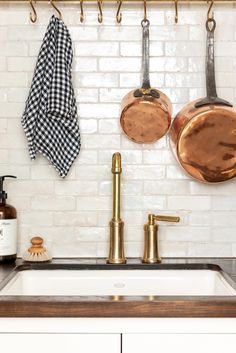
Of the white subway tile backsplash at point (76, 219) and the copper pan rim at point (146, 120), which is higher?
the copper pan rim at point (146, 120)

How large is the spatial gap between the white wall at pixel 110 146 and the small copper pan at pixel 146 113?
8cm

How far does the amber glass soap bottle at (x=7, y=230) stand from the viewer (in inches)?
66.5

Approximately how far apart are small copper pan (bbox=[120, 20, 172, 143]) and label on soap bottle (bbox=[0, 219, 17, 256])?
1.61 ft

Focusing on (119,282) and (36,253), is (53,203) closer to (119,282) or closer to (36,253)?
(36,253)

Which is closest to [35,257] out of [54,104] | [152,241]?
[152,241]

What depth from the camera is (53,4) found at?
1799mm

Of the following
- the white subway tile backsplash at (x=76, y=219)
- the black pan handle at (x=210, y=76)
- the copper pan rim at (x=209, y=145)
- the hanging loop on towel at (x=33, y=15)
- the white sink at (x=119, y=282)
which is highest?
the hanging loop on towel at (x=33, y=15)

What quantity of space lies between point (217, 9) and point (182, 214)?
2.40ft

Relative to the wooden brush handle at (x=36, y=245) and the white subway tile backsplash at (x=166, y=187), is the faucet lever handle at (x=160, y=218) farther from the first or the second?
the wooden brush handle at (x=36, y=245)

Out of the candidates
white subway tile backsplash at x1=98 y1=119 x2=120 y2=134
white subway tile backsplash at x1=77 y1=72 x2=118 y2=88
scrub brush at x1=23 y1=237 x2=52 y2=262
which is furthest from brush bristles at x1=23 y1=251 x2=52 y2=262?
white subway tile backsplash at x1=77 y1=72 x2=118 y2=88

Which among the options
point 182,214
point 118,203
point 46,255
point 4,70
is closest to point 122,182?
point 118,203

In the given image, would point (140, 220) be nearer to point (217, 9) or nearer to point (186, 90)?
point (186, 90)
